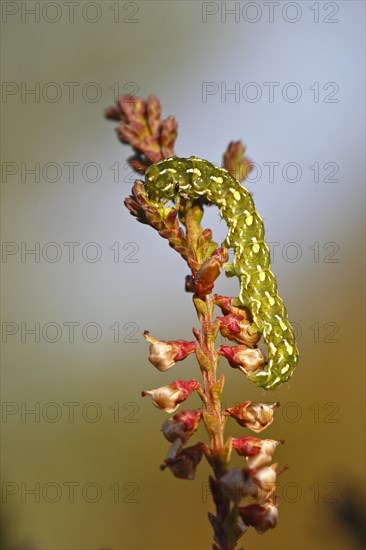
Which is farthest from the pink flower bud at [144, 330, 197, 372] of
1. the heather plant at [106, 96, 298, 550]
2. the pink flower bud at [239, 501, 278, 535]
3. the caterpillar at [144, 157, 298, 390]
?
the pink flower bud at [239, 501, 278, 535]

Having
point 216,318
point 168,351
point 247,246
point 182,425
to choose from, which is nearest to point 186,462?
point 182,425

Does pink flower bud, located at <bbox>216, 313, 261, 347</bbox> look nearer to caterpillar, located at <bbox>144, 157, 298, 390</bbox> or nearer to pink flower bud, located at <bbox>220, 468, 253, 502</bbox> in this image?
caterpillar, located at <bbox>144, 157, 298, 390</bbox>

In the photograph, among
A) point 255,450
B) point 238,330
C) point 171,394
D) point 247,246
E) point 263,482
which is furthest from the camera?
point 247,246

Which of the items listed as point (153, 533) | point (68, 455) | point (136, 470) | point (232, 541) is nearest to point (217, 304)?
point (232, 541)

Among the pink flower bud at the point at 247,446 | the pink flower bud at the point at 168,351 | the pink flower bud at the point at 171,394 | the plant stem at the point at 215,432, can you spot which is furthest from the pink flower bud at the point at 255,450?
the pink flower bud at the point at 168,351

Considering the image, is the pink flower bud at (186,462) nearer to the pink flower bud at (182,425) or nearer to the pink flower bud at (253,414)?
the pink flower bud at (182,425)

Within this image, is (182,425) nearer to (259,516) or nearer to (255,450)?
(255,450)

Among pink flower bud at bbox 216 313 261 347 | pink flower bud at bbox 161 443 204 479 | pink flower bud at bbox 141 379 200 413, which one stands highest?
pink flower bud at bbox 216 313 261 347
